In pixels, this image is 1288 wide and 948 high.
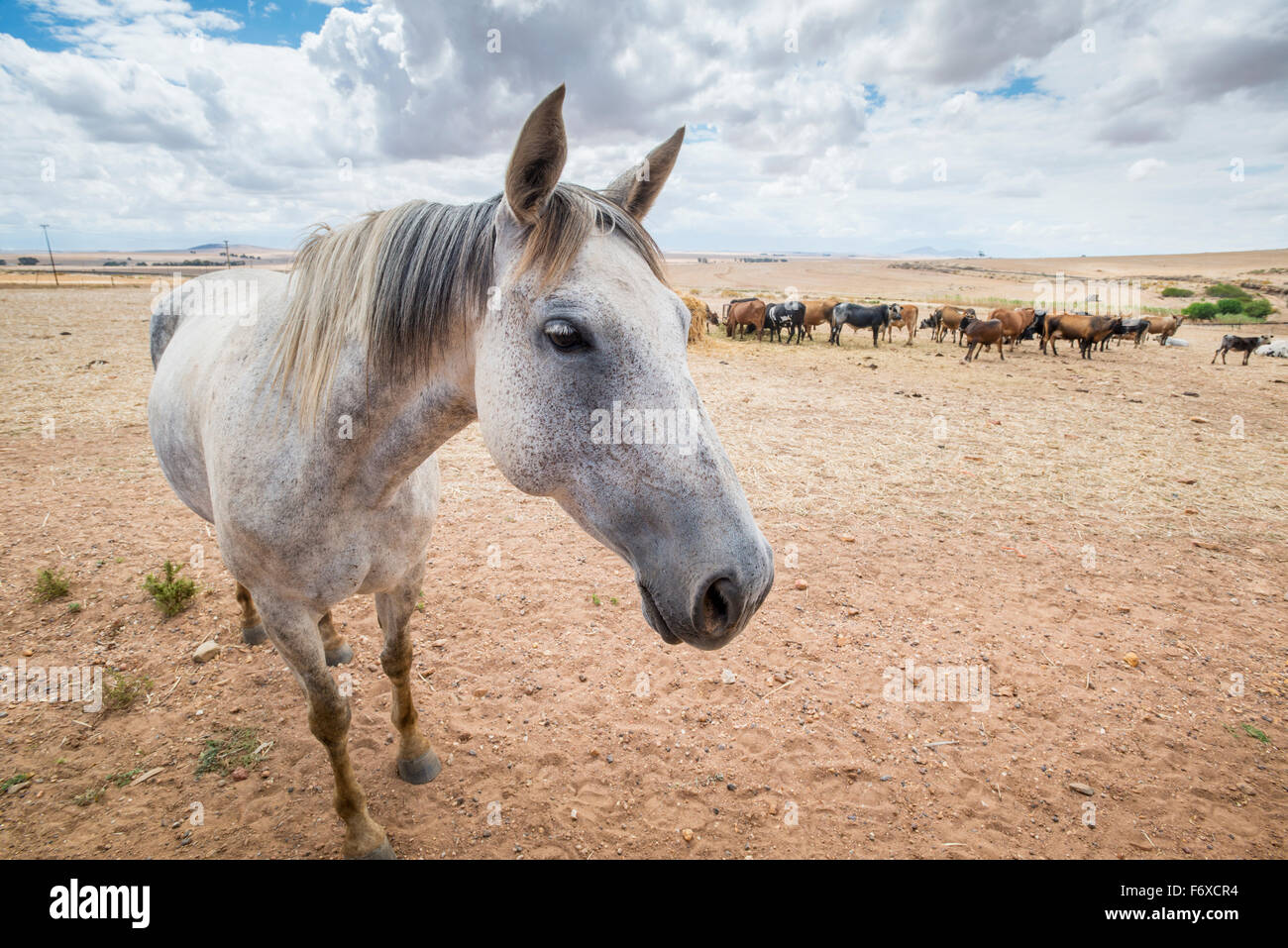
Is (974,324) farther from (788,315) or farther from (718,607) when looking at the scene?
(718,607)

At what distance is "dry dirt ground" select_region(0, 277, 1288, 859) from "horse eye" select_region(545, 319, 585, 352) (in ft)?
8.66

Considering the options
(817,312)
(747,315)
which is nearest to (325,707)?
(747,315)

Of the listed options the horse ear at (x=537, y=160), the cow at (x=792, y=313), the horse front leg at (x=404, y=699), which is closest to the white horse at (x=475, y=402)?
the horse ear at (x=537, y=160)

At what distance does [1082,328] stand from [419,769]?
83.4ft

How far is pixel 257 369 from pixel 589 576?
358cm

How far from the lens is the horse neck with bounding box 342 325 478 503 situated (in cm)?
184

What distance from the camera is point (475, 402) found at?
189 cm

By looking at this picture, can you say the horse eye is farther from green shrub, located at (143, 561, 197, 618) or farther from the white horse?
green shrub, located at (143, 561, 197, 618)

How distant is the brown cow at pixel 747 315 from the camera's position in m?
23.0

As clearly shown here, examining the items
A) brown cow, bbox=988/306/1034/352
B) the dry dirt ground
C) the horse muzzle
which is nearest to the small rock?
the dry dirt ground

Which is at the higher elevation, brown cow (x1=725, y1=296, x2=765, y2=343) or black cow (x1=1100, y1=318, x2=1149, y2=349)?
brown cow (x1=725, y1=296, x2=765, y2=343)

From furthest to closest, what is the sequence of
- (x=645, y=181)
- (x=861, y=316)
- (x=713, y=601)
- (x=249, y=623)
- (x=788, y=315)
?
1. (x=861, y=316)
2. (x=788, y=315)
3. (x=249, y=623)
4. (x=645, y=181)
5. (x=713, y=601)

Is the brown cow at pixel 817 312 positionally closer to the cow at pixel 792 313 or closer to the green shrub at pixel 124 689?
the cow at pixel 792 313
